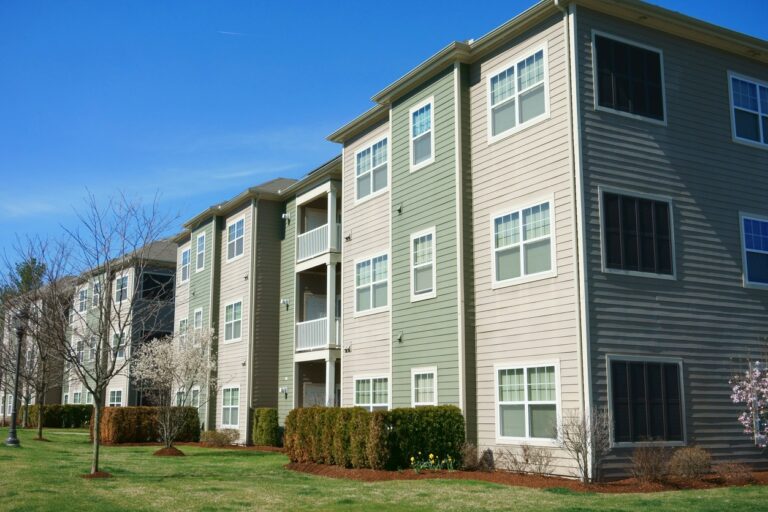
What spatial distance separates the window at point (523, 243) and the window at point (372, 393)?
19.0ft

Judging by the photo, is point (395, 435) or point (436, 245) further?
point (436, 245)

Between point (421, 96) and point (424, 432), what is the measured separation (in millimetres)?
9116

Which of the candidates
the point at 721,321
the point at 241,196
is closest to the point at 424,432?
the point at 721,321

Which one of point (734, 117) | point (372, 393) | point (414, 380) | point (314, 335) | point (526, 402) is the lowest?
point (526, 402)

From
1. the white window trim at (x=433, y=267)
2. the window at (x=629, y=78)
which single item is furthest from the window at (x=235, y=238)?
the window at (x=629, y=78)

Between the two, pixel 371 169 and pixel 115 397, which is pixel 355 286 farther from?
pixel 115 397

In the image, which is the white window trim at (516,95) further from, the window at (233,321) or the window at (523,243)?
the window at (233,321)

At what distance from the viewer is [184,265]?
40.1m

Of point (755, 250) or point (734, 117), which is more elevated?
point (734, 117)

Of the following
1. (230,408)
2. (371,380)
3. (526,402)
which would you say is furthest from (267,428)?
(526,402)

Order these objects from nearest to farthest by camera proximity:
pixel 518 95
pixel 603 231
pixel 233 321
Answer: pixel 603 231 < pixel 518 95 < pixel 233 321

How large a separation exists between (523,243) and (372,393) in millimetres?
7675

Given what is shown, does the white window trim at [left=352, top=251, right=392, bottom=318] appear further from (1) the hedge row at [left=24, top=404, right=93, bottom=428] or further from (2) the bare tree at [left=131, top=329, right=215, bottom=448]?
(1) the hedge row at [left=24, top=404, right=93, bottom=428]

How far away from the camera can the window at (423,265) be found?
20.3 metres
